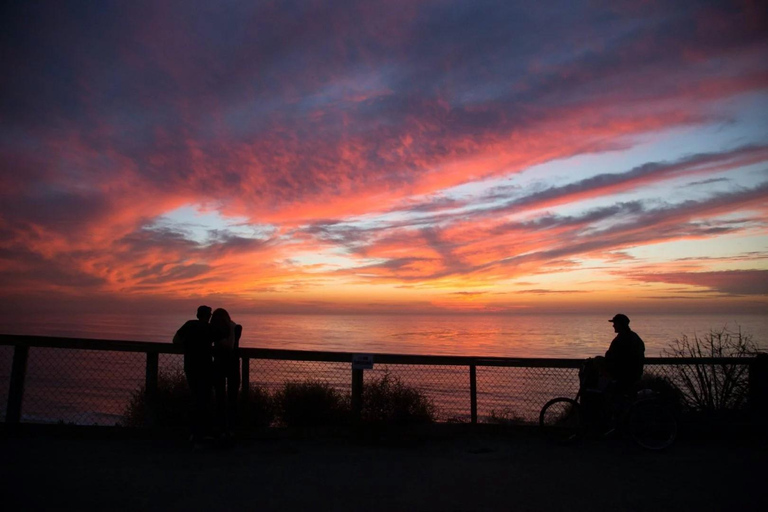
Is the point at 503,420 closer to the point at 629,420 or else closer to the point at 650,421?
the point at 629,420

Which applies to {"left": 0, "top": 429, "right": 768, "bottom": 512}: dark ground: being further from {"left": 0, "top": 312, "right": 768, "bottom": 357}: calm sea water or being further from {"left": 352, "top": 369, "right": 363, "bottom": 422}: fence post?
{"left": 0, "top": 312, "right": 768, "bottom": 357}: calm sea water

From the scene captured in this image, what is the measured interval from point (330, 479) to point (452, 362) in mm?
3517

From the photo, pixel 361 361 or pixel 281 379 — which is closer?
pixel 361 361

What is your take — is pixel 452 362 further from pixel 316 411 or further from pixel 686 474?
pixel 686 474

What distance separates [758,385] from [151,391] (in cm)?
1016

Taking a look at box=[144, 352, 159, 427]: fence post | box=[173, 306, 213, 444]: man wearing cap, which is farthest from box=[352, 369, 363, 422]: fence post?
box=[144, 352, 159, 427]: fence post

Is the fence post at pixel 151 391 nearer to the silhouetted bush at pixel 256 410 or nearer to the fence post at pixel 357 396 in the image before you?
the silhouetted bush at pixel 256 410

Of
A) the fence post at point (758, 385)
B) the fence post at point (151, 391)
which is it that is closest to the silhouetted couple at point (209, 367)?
the fence post at point (151, 391)

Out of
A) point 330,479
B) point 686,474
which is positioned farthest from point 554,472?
point 330,479

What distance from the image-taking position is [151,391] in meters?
8.63

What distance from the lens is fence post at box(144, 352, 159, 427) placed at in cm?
862

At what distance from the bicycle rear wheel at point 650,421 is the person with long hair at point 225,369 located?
6.12 meters

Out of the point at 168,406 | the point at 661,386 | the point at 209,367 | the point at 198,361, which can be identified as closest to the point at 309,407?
the point at 209,367

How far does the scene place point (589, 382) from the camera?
8.54 metres
